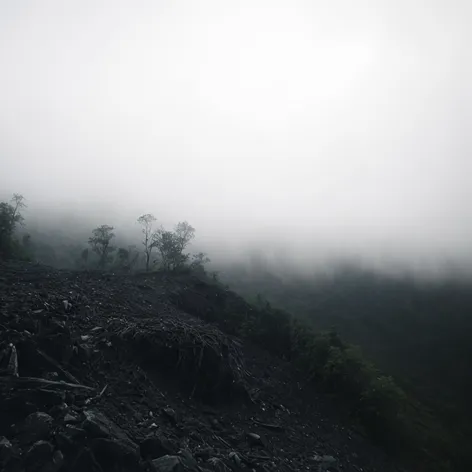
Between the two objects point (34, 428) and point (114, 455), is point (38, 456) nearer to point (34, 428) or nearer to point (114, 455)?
point (34, 428)

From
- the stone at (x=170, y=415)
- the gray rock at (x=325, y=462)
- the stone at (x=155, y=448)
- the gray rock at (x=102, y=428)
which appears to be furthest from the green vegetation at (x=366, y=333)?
the gray rock at (x=102, y=428)

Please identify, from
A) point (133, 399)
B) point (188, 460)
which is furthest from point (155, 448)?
point (133, 399)

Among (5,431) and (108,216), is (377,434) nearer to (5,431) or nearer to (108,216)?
(5,431)

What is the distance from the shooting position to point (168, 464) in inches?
592

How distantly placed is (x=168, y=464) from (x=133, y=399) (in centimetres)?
497

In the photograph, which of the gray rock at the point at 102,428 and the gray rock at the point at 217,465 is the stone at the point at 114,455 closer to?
the gray rock at the point at 102,428

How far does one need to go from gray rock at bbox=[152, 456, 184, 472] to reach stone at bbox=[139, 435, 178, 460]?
1.47ft

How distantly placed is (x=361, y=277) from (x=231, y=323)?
8240 centimetres

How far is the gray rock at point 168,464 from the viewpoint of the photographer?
14764 mm

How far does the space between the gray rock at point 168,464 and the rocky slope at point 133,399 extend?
60 mm

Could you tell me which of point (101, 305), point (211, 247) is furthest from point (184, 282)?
point (211, 247)

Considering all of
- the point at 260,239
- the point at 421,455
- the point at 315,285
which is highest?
the point at 260,239

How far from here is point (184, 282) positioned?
2184 inches

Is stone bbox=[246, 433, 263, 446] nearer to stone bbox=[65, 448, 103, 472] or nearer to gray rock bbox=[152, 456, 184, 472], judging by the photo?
gray rock bbox=[152, 456, 184, 472]
